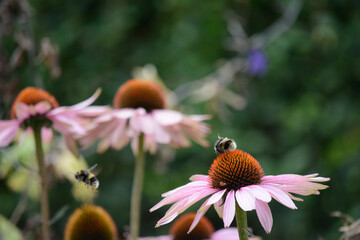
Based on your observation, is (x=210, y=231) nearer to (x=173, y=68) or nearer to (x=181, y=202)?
(x=181, y=202)

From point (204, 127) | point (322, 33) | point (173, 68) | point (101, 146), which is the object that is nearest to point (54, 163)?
point (101, 146)

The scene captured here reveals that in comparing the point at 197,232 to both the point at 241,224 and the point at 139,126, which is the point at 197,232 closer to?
the point at 139,126

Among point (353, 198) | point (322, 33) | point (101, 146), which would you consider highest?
point (322, 33)

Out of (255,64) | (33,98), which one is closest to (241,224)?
(33,98)

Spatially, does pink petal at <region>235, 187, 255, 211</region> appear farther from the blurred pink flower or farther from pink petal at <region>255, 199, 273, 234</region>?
the blurred pink flower

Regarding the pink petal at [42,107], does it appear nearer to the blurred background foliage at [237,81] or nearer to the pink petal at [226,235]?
the pink petal at [226,235]

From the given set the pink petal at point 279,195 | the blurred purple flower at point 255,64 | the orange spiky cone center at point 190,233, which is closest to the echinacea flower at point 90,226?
the orange spiky cone center at point 190,233
